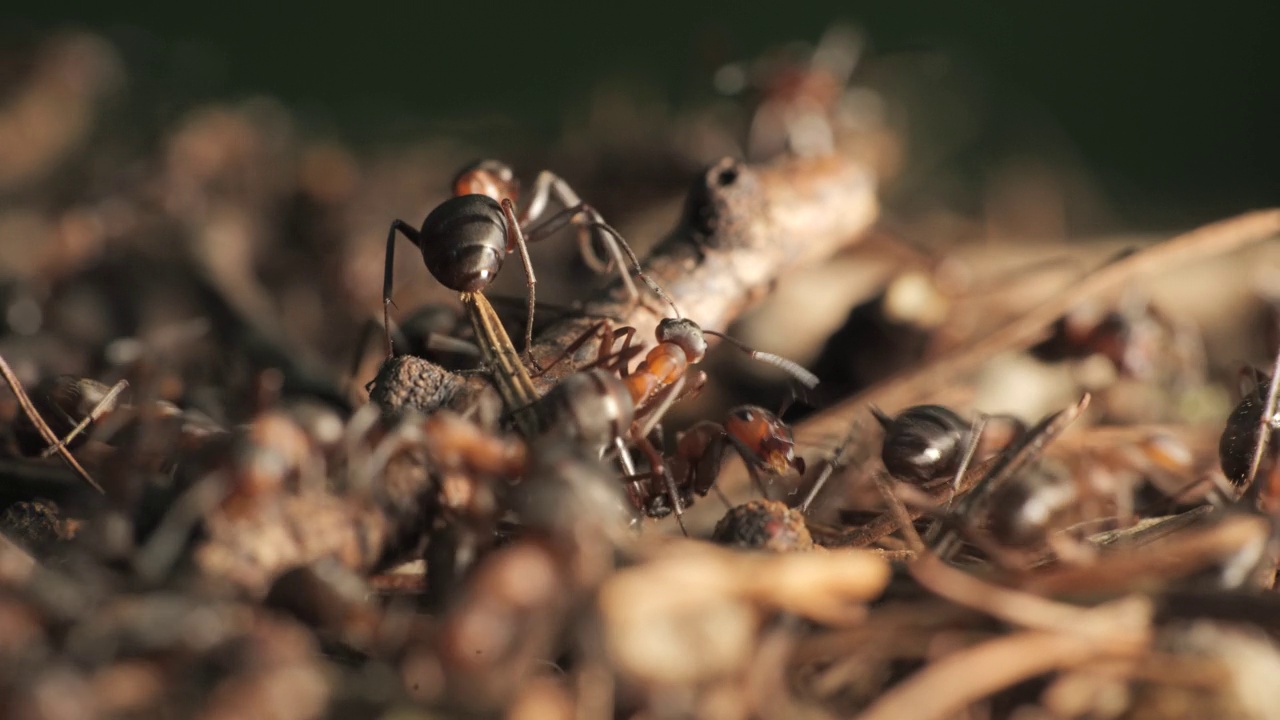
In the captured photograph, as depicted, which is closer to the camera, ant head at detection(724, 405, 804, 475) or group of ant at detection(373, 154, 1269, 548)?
group of ant at detection(373, 154, 1269, 548)

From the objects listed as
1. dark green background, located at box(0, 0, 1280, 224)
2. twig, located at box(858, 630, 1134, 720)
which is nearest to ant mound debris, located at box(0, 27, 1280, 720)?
twig, located at box(858, 630, 1134, 720)

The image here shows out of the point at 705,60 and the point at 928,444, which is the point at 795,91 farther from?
the point at 928,444

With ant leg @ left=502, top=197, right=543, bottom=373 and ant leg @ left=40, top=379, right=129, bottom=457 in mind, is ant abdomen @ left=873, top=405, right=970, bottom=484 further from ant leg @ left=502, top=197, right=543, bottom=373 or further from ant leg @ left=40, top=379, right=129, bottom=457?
ant leg @ left=40, top=379, right=129, bottom=457

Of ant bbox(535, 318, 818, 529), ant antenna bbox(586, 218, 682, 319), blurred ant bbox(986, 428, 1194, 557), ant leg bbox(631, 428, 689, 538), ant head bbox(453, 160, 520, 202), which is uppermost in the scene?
ant head bbox(453, 160, 520, 202)

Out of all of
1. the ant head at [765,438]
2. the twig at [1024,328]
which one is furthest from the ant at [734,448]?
the twig at [1024,328]

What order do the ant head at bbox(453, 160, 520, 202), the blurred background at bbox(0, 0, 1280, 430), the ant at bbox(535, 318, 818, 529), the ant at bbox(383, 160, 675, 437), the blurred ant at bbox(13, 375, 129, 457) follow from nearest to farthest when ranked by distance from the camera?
the ant at bbox(535, 318, 818, 529) → the ant at bbox(383, 160, 675, 437) → the blurred ant at bbox(13, 375, 129, 457) → the ant head at bbox(453, 160, 520, 202) → the blurred background at bbox(0, 0, 1280, 430)

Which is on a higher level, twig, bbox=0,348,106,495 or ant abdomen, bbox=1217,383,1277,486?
twig, bbox=0,348,106,495

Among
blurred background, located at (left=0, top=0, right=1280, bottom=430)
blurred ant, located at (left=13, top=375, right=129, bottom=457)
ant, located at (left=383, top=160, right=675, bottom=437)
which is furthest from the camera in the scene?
blurred background, located at (left=0, top=0, right=1280, bottom=430)
